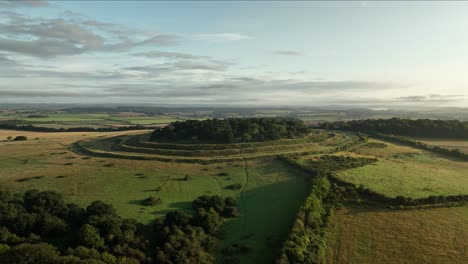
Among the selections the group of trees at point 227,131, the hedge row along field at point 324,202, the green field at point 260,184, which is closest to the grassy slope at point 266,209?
the green field at point 260,184

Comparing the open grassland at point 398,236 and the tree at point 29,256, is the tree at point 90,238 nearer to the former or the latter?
the tree at point 29,256

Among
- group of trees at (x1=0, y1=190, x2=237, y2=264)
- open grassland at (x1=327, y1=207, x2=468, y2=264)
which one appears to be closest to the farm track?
group of trees at (x1=0, y1=190, x2=237, y2=264)

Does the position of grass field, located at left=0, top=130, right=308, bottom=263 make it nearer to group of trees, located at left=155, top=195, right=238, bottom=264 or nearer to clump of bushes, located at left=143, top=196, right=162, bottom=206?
clump of bushes, located at left=143, top=196, right=162, bottom=206

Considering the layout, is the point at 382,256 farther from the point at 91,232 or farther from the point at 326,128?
the point at 326,128

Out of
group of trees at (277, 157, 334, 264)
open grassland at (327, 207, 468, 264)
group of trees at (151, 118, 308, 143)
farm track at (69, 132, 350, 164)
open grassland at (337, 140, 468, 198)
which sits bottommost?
open grassland at (327, 207, 468, 264)

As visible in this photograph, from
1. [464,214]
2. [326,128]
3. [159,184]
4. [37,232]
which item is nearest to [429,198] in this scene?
[464,214]
